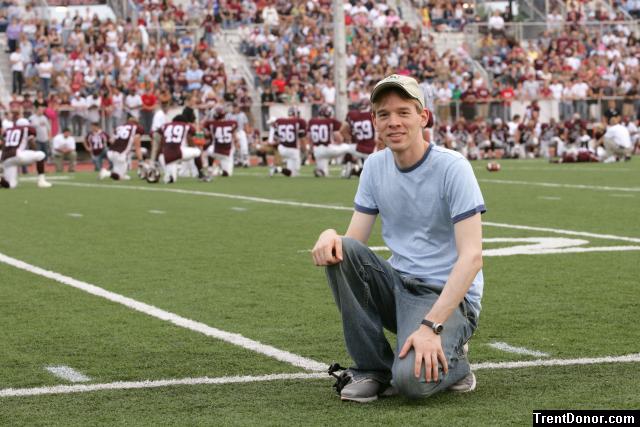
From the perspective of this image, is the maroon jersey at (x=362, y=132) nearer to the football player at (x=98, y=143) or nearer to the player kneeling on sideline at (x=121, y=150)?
the player kneeling on sideline at (x=121, y=150)

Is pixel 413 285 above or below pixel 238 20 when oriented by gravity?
below

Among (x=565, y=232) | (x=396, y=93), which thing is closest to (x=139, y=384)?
(x=396, y=93)

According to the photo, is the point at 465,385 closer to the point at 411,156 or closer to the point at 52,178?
the point at 411,156

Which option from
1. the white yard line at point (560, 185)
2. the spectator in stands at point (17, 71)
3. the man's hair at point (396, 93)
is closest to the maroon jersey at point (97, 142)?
the spectator in stands at point (17, 71)

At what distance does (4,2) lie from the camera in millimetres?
33531

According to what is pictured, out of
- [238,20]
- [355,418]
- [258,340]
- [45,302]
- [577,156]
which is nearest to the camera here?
[355,418]

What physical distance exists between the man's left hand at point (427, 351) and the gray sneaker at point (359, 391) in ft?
0.84

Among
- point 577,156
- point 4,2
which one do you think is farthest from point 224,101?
point 577,156

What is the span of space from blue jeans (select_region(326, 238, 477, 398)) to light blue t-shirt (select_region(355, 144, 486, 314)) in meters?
0.09

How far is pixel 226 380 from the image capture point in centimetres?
562

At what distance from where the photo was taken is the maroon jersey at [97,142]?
89.3 ft

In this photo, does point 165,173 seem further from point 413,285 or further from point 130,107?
point 413,285

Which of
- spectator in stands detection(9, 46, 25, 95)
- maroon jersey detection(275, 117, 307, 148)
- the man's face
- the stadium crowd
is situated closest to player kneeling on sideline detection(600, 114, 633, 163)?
the stadium crowd

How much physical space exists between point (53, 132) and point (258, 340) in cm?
2376
